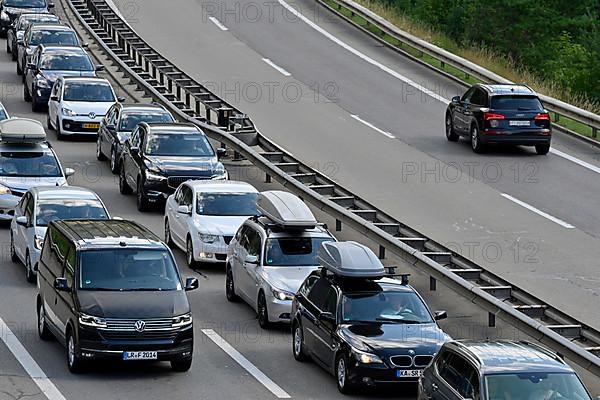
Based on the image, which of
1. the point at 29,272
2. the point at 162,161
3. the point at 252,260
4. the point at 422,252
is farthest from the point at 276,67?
the point at 252,260

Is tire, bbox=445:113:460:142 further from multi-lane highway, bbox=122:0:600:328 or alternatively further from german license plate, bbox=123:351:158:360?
german license plate, bbox=123:351:158:360

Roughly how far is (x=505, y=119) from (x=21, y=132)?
1278 centimetres

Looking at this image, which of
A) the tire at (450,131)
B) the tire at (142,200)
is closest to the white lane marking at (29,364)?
the tire at (142,200)

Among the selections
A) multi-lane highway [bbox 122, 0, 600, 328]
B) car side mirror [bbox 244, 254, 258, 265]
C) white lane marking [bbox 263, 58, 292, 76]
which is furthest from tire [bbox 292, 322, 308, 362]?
white lane marking [bbox 263, 58, 292, 76]

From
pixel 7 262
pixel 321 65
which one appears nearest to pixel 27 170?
pixel 7 262

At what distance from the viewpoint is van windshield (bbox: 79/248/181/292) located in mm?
20109

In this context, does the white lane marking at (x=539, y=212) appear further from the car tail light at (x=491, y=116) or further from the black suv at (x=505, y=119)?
the car tail light at (x=491, y=116)

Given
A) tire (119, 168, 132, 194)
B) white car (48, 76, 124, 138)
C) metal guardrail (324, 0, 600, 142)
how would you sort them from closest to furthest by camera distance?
tire (119, 168, 132, 194) → white car (48, 76, 124, 138) → metal guardrail (324, 0, 600, 142)

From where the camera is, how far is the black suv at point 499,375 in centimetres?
1562

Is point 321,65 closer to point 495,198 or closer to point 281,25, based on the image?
point 281,25

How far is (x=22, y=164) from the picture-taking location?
100 feet

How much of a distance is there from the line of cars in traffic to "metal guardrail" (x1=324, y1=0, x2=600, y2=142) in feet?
48.1

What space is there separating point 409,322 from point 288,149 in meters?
17.6

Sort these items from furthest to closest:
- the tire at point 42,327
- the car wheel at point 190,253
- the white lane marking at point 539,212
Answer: the white lane marking at point 539,212, the car wheel at point 190,253, the tire at point 42,327
